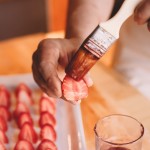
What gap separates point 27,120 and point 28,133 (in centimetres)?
6

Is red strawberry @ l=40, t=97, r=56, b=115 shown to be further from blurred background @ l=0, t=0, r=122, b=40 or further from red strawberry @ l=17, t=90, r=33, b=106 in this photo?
blurred background @ l=0, t=0, r=122, b=40

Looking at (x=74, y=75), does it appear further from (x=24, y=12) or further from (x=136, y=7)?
(x=24, y=12)

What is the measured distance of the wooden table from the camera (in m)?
0.98

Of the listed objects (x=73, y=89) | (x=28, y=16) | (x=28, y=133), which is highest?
(x=73, y=89)

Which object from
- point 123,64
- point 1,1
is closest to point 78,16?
point 123,64

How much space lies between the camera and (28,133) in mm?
958

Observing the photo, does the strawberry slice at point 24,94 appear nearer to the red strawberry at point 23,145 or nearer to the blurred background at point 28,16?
the red strawberry at point 23,145

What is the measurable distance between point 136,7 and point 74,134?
35cm

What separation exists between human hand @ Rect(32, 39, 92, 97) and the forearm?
0.25ft

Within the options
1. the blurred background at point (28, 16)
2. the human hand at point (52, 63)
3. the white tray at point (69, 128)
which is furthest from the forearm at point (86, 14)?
the blurred background at point (28, 16)

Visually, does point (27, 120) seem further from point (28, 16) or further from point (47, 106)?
point (28, 16)

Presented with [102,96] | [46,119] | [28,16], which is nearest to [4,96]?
[46,119]

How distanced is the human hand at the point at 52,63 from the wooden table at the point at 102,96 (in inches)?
7.7

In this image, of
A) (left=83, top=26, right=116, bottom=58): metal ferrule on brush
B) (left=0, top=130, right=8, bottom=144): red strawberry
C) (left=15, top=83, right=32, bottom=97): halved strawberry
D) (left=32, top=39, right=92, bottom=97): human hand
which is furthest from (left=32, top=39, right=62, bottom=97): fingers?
(left=15, top=83, right=32, bottom=97): halved strawberry
